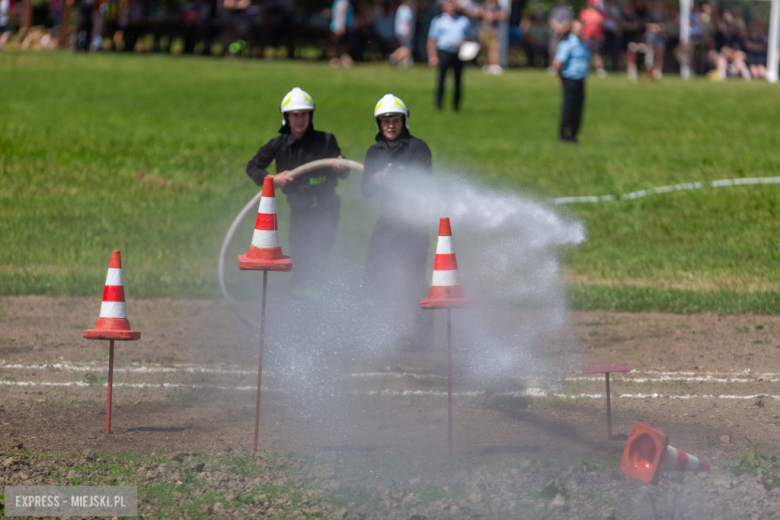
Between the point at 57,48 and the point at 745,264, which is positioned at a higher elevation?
the point at 57,48

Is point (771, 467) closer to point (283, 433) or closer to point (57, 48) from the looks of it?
point (283, 433)

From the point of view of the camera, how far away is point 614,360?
318 inches

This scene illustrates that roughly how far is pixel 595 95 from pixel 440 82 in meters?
6.54

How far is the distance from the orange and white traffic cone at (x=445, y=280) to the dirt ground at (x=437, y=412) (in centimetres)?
90

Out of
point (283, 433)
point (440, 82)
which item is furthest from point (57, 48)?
point (283, 433)

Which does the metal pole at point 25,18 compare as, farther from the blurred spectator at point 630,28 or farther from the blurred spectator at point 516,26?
the blurred spectator at point 630,28

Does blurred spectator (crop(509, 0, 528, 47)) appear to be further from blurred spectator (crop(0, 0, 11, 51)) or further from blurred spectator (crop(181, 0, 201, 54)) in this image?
blurred spectator (crop(0, 0, 11, 51))

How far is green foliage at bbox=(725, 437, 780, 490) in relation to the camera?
5352mm

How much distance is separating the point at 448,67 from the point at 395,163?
13.5m

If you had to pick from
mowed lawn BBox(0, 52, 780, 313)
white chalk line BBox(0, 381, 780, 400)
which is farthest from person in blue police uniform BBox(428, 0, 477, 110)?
white chalk line BBox(0, 381, 780, 400)

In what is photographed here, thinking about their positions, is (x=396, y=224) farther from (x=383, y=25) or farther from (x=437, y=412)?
(x=383, y=25)

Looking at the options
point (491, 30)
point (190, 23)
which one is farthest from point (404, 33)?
point (190, 23)

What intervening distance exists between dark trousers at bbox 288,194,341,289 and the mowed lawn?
1.56m

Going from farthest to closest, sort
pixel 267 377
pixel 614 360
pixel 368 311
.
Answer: pixel 368 311
pixel 614 360
pixel 267 377
